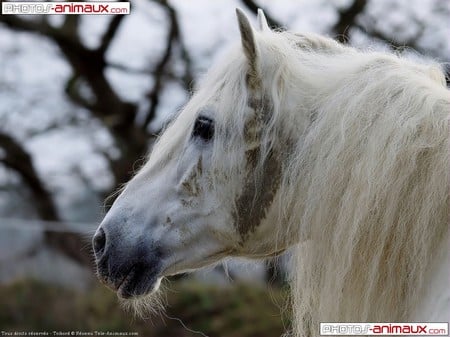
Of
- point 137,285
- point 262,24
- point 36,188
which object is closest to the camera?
point 137,285

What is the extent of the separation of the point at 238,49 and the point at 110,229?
0.46m

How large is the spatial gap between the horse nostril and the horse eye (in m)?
0.28

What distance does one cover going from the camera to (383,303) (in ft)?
4.56

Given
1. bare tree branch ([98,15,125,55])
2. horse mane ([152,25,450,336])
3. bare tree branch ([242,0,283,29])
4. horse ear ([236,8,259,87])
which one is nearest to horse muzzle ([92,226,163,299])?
horse mane ([152,25,450,336])

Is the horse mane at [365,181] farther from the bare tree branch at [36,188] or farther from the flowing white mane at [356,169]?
the bare tree branch at [36,188]

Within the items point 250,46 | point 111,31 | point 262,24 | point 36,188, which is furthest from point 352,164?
point 36,188

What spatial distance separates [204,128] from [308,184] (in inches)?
9.8

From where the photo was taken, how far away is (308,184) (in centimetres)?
145

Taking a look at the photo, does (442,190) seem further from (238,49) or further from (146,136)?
(146,136)

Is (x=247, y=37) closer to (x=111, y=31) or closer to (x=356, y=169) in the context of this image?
(x=356, y=169)

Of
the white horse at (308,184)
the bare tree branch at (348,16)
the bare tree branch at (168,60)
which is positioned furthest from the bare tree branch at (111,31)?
the white horse at (308,184)

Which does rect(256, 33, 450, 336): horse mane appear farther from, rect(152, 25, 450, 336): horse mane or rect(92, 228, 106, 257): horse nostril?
rect(92, 228, 106, 257): horse nostril

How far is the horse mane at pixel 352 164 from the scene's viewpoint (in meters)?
1.35

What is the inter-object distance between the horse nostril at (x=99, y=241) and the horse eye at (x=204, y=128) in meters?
0.28
